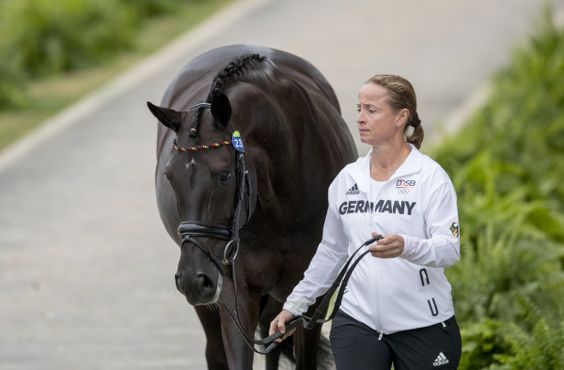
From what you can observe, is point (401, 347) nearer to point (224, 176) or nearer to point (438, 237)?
point (438, 237)

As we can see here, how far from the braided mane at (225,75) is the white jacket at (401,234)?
0.63 m

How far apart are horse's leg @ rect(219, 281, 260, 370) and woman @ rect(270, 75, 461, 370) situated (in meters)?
0.74

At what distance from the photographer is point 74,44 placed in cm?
1966

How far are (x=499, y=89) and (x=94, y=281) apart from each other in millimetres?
7174

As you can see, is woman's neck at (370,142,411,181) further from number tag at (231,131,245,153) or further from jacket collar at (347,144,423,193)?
number tag at (231,131,245,153)

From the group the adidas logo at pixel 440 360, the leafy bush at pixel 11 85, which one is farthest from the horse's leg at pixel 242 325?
the leafy bush at pixel 11 85

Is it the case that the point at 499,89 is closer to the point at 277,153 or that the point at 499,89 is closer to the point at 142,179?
the point at 142,179

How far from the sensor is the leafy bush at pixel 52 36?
1934 cm

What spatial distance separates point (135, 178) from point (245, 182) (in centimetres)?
876

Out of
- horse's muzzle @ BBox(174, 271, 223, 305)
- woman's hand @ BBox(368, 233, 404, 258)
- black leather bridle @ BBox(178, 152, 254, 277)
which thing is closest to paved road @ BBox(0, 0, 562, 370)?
black leather bridle @ BBox(178, 152, 254, 277)

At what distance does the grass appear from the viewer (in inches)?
674

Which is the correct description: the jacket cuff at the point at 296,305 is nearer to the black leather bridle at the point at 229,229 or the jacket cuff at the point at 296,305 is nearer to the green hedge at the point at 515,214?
the black leather bridle at the point at 229,229

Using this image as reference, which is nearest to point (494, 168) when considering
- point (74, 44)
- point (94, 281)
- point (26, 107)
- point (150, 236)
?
point (150, 236)

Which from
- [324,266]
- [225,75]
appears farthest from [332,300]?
[225,75]
